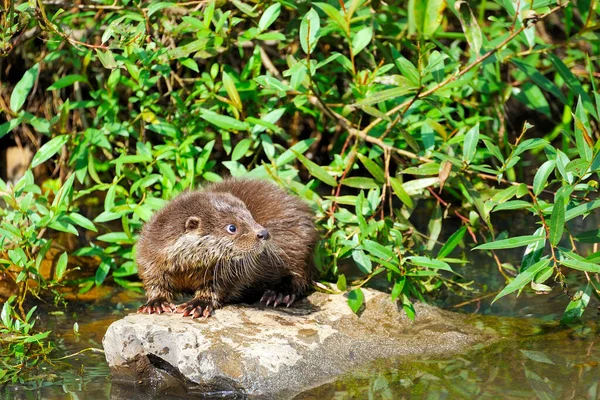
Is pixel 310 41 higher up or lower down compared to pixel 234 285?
higher up

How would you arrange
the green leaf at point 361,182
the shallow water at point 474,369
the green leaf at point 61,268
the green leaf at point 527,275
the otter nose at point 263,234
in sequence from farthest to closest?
the green leaf at point 361,182 < the green leaf at point 61,268 < the otter nose at point 263,234 < the green leaf at point 527,275 < the shallow water at point 474,369

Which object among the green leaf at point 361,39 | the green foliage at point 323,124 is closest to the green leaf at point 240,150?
the green foliage at point 323,124

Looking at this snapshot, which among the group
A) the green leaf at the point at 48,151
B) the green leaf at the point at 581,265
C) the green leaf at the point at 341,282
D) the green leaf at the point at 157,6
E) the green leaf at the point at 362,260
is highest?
the green leaf at the point at 157,6

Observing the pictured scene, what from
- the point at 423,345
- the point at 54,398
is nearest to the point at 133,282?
the point at 54,398

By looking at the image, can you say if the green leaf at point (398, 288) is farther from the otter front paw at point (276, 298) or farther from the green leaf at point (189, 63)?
the green leaf at point (189, 63)

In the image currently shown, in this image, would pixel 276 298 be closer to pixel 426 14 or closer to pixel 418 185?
pixel 418 185

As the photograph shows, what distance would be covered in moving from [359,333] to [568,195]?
1.58 metres

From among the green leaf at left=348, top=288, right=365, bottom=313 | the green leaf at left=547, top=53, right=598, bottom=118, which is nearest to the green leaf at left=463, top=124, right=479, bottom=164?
the green leaf at left=348, top=288, right=365, bottom=313

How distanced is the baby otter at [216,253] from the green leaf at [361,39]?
1.51 m

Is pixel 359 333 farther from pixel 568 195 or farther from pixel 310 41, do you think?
pixel 310 41

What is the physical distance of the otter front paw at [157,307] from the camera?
18.5 ft

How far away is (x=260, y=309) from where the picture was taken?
5.90 m

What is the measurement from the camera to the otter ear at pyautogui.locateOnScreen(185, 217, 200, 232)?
5.73 m

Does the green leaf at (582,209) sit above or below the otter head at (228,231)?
above
